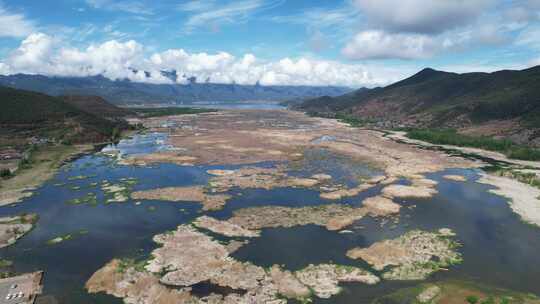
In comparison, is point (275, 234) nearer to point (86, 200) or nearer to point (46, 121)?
point (86, 200)

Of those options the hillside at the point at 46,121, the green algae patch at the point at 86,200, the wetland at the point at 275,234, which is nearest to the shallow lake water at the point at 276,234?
the wetland at the point at 275,234

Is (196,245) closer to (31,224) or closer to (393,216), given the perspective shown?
(31,224)

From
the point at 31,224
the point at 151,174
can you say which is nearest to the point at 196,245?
the point at 31,224

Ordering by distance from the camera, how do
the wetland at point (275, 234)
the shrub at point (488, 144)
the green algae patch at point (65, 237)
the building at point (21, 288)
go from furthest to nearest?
the shrub at point (488, 144) < the green algae patch at point (65, 237) < the wetland at point (275, 234) < the building at point (21, 288)

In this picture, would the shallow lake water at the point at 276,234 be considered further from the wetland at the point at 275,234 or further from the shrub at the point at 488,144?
the shrub at the point at 488,144

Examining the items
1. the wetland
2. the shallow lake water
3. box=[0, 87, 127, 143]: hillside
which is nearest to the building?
the shallow lake water

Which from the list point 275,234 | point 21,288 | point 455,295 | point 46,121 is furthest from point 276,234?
point 46,121
